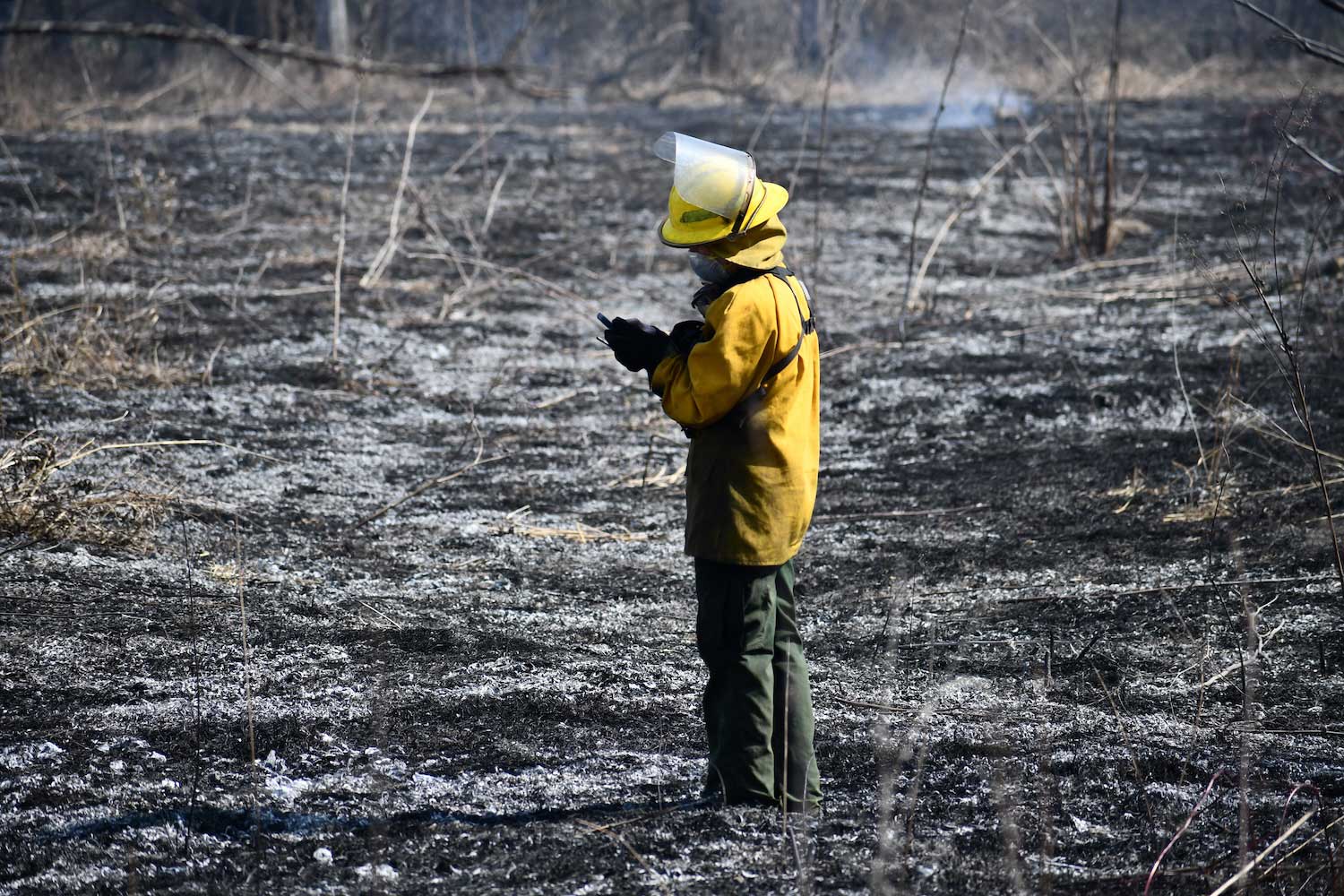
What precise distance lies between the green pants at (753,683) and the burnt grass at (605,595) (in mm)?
106

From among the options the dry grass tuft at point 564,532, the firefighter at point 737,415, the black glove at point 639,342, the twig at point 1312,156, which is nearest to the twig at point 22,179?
the dry grass tuft at point 564,532

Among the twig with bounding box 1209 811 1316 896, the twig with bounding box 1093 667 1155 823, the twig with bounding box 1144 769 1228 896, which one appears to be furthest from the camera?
the twig with bounding box 1093 667 1155 823

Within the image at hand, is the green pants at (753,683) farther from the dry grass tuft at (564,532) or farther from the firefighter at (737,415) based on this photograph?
the dry grass tuft at (564,532)

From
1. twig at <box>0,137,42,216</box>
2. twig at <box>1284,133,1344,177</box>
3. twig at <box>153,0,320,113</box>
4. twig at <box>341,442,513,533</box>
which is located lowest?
twig at <box>341,442,513,533</box>

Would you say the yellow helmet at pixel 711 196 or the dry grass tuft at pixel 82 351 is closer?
the yellow helmet at pixel 711 196

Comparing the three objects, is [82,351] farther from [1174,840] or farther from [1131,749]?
[1174,840]

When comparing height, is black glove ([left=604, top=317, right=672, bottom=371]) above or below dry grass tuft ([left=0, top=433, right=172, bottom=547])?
above

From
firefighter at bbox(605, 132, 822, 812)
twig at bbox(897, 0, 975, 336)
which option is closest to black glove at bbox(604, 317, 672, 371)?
firefighter at bbox(605, 132, 822, 812)

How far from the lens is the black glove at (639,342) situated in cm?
271

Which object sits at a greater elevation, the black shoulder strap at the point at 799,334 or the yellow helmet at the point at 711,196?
the yellow helmet at the point at 711,196

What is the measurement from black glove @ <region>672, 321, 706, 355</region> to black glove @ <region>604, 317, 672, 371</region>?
17mm

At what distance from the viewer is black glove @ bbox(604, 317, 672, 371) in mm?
2705

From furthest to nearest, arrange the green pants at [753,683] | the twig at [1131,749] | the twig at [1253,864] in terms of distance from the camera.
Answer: the twig at [1131,749] < the green pants at [753,683] < the twig at [1253,864]

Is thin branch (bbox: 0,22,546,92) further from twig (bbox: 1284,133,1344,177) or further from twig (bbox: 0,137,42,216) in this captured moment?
twig (bbox: 0,137,42,216)
